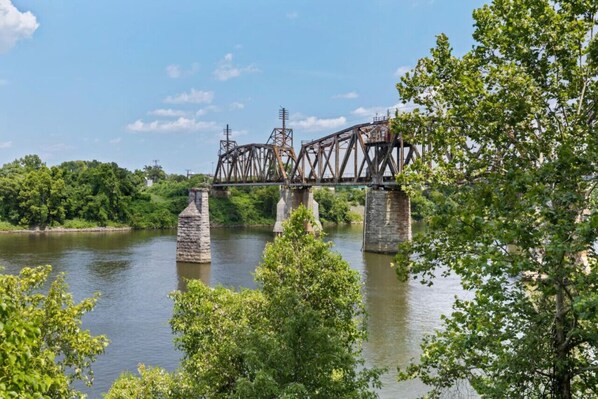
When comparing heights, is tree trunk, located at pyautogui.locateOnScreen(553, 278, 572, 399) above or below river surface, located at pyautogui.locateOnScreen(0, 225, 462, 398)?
above

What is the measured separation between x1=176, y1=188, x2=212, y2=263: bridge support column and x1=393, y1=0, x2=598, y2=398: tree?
123 ft

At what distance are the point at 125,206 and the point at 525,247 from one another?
94.8 m

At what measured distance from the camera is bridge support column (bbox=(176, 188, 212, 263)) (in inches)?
1833

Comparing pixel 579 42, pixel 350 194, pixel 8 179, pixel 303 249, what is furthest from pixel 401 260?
pixel 350 194

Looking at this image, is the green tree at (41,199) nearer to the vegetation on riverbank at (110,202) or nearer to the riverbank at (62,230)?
the vegetation on riverbank at (110,202)

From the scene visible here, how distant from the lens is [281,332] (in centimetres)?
991

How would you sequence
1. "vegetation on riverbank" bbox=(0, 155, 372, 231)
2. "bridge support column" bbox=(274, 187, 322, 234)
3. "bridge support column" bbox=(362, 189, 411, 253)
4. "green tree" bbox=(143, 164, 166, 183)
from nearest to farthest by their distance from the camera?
1. "bridge support column" bbox=(362, 189, 411, 253)
2. "bridge support column" bbox=(274, 187, 322, 234)
3. "vegetation on riverbank" bbox=(0, 155, 372, 231)
4. "green tree" bbox=(143, 164, 166, 183)

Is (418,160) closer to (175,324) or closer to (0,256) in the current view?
(175,324)

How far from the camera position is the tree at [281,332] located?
9016 millimetres

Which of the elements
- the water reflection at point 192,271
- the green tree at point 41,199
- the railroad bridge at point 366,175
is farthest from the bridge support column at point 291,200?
the green tree at point 41,199

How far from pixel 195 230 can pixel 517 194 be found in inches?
1578

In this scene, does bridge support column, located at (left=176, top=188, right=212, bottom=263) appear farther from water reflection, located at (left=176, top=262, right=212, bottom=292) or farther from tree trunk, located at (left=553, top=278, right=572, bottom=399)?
tree trunk, located at (left=553, top=278, right=572, bottom=399)

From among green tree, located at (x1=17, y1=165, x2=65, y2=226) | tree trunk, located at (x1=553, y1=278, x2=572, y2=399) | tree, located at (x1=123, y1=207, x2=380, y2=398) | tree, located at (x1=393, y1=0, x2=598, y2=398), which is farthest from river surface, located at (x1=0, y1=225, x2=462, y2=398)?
green tree, located at (x1=17, y1=165, x2=65, y2=226)

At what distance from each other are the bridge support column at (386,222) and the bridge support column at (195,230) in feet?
59.5
